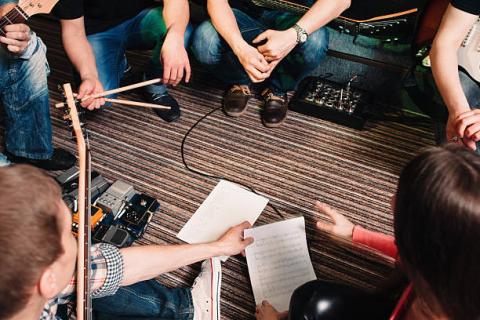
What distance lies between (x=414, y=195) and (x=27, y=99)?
1.31 metres

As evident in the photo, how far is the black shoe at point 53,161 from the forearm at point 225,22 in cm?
75

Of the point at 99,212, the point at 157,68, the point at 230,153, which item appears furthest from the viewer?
the point at 157,68

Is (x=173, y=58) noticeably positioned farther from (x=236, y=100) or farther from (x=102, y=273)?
(x=102, y=273)

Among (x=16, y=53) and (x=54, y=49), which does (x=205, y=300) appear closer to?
(x=16, y=53)

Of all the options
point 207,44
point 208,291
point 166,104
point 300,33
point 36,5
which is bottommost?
point 208,291

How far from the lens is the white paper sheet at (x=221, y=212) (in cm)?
136

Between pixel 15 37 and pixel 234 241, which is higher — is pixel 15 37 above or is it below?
above

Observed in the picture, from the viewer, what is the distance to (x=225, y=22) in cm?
158

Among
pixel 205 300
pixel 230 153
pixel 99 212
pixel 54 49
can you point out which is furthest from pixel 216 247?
pixel 54 49

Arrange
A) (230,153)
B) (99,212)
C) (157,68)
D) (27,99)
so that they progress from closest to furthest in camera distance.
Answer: (99,212)
(27,99)
(230,153)
(157,68)

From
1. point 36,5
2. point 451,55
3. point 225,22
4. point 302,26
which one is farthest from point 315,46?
point 36,5

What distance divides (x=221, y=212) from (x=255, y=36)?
730 millimetres

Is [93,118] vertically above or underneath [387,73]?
underneath

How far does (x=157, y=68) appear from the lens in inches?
70.2
